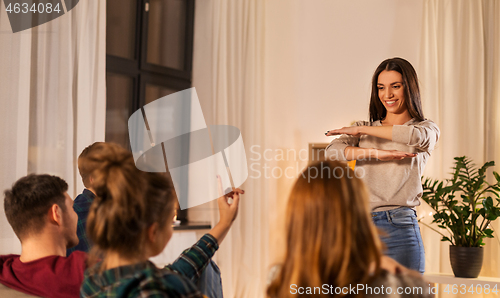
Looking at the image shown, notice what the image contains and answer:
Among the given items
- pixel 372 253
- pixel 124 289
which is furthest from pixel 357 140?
pixel 124 289

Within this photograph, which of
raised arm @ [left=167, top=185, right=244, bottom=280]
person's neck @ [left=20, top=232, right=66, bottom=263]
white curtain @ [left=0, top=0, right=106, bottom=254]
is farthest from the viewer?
white curtain @ [left=0, top=0, right=106, bottom=254]

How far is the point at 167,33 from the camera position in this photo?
379 centimetres

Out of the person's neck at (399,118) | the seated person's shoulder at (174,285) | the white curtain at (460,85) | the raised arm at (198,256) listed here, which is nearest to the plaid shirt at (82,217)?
the raised arm at (198,256)

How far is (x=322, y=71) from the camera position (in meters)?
3.86

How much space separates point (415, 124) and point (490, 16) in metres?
2.25

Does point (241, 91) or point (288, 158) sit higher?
point (241, 91)

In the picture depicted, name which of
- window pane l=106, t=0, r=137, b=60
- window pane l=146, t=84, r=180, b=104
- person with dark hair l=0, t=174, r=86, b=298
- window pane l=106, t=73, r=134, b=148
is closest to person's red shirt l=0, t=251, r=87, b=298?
person with dark hair l=0, t=174, r=86, b=298

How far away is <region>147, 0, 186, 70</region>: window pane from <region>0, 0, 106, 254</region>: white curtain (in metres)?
0.83

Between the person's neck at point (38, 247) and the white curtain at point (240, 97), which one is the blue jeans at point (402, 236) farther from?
the white curtain at point (240, 97)

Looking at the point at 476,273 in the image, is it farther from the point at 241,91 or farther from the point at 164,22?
the point at 164,22

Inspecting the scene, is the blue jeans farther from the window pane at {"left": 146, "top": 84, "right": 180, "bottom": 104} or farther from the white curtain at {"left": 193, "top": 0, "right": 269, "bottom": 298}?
the window pane at {"left": 146, "top": 84, "right": 180, "bottom": 104}

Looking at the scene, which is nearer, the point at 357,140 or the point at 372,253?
the point at 372,253

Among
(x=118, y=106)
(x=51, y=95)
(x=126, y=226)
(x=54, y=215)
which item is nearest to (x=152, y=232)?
(x=126, y=226)

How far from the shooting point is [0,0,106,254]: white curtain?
2.33 meters
